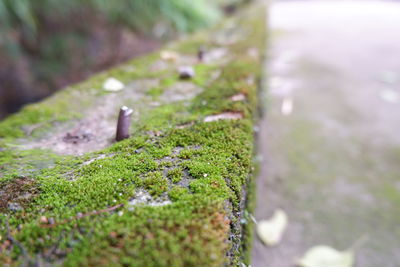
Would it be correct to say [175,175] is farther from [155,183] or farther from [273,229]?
[273,229]

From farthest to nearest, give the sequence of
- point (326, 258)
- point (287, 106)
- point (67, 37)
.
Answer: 1. point (67, 37)
2. point (287, 106)
3. point (326, 258)

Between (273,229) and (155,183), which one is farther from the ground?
(155,183)

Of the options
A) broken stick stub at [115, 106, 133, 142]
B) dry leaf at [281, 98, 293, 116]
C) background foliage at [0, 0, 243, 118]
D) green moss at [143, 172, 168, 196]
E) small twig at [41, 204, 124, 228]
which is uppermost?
background foliage at [0, 0, 243, 118]

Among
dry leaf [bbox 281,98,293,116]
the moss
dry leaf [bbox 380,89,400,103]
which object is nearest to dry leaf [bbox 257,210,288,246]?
the moss

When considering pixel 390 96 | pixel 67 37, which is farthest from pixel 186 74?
pixel 390 96

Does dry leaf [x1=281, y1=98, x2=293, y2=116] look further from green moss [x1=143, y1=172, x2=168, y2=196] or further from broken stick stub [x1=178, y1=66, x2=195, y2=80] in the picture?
green moss [x1=143, y1=172, x2=168, y2=196]

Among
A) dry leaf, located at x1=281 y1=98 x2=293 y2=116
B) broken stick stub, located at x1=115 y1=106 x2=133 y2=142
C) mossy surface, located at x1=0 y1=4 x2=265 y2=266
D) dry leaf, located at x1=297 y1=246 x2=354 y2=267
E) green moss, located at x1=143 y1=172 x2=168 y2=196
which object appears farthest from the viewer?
dry leaf, located at x1=281 y1=98 x2=293 y2=116

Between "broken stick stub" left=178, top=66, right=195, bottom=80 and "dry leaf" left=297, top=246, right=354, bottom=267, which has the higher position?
"broken stick stub" left=178, top=66, right=195, bottom=80
